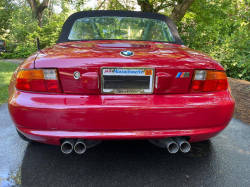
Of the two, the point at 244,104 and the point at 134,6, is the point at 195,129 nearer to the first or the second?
the point at 244,104

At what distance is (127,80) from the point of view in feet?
6.06

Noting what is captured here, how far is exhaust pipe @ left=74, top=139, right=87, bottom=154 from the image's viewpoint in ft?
6.19

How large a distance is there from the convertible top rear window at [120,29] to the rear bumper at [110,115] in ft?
4.35

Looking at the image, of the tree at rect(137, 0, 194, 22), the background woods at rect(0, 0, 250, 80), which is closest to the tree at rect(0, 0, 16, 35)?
the background woods at rect(0, 0, 250, 80)

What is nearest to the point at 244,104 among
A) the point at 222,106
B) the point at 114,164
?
the point at 222,106

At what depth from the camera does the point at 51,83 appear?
184 centimetres

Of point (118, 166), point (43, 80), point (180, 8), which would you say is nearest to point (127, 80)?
point (43, 80)

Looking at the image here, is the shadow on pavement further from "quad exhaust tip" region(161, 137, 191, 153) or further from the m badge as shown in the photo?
the m badge

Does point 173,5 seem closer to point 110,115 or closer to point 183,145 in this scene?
point 183,145

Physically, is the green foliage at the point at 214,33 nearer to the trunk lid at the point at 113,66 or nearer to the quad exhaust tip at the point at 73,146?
the trunk lid at the point at 113,66

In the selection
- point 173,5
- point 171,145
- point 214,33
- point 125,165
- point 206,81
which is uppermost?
point 206,81

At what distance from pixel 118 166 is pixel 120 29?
5.91 feet

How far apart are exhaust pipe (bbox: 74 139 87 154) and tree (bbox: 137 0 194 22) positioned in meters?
8.26

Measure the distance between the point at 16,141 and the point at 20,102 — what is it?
1.29m
